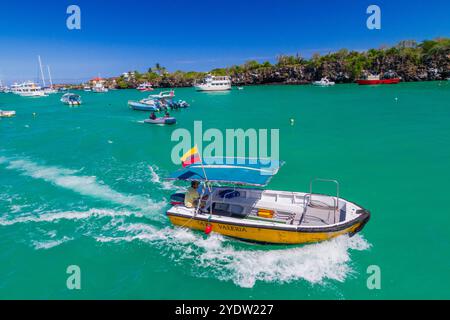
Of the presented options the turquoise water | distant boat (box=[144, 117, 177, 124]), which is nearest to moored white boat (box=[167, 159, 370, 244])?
the turquoise water

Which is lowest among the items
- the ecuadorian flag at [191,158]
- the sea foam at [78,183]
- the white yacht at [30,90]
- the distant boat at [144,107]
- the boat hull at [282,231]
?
the sea foam at [78,183]

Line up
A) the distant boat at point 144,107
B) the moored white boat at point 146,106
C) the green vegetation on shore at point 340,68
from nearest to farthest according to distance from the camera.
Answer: the distant boat at point 144,107, the moored white boat at point 146,106, the green vegetation on shore at point 340,68

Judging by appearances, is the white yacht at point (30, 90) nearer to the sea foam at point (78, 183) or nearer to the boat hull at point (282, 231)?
the sea foam at point (78, 183)

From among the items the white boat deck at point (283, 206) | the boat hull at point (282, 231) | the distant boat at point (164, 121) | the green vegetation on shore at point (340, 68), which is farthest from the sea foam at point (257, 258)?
the green vegetation on shore at point (340, 68)

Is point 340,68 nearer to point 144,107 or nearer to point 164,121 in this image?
point 144,107

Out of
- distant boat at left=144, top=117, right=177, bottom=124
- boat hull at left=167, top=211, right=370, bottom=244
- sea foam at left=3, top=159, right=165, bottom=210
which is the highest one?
distant boat at left=144, top=117, right=177, bottom=124

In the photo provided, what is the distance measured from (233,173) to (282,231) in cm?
331

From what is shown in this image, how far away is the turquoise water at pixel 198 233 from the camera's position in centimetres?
1063

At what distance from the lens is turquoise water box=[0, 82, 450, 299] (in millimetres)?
10633

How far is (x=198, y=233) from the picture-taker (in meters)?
13.5

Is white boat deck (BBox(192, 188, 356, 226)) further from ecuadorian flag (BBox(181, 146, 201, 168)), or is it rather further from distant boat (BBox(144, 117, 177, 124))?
distant boat (BBox(144, 117, 177, 124))

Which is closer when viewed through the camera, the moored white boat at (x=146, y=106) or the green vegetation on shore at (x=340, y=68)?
the moored white boat at (x=146, y=106)
